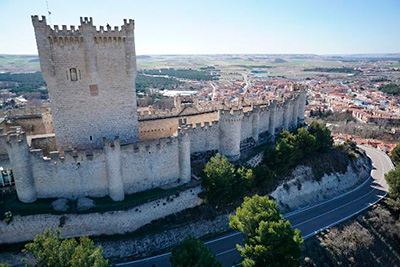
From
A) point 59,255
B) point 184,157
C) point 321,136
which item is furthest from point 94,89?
point 321,136

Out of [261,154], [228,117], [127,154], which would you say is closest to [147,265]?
[127,154]

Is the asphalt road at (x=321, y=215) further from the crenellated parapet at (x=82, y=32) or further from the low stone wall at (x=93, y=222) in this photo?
the crenellated parapet at (x=82, y=32)

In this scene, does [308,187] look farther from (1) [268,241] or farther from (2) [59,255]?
(2) [59,255]

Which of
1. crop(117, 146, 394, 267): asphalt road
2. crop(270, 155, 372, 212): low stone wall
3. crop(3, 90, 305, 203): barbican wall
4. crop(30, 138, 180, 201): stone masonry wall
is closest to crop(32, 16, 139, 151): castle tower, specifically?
crop(3, 90, 305, 203): barbican wall

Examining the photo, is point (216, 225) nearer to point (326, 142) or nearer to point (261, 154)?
point (261, 154)

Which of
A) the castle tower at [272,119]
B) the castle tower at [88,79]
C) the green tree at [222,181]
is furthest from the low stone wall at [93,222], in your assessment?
the castle tower at [272,119]
